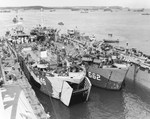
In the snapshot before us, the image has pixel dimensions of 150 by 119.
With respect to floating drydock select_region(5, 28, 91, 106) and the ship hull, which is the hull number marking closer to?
floating drydock select_region(5, 28, 91, 106)

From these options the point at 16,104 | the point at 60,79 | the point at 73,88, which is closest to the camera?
the point at 16,104

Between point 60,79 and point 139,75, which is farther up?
point 60,79

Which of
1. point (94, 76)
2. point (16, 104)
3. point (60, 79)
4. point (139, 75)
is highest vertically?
point (16, 104)

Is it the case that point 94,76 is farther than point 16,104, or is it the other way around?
point 94,76

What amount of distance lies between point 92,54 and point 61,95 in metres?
9.19

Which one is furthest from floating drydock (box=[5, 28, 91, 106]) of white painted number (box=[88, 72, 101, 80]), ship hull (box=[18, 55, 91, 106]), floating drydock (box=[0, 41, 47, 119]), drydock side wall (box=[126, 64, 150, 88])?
drydock side wall (box=[126, 64, 150, 88])

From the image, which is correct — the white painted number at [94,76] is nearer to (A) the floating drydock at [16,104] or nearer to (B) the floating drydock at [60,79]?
(B) the floating drydock at [60,79]

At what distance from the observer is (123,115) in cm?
1948

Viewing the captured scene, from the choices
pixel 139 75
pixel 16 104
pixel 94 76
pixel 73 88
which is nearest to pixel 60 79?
pixel 73 88

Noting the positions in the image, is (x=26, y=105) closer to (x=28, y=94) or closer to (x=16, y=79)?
(x=28, y=94)

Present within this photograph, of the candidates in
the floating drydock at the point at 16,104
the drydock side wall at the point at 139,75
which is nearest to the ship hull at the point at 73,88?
the floating drydock at the point at 16,104

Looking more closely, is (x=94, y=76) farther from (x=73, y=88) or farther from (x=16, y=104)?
(x=16, y=104)

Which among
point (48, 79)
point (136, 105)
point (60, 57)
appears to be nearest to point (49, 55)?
point (60, 57)

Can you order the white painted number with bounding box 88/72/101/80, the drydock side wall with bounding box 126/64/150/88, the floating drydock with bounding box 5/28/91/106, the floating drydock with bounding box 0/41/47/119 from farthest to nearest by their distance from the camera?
1. the drydock side wall with bounding box 126/64/150/88
2. the white painted number with bounding box 88/72/101/80
3. the floating drydock with bounding box 5/28/91/106
4. the floating drydock with bounding box 0/41/47/119
